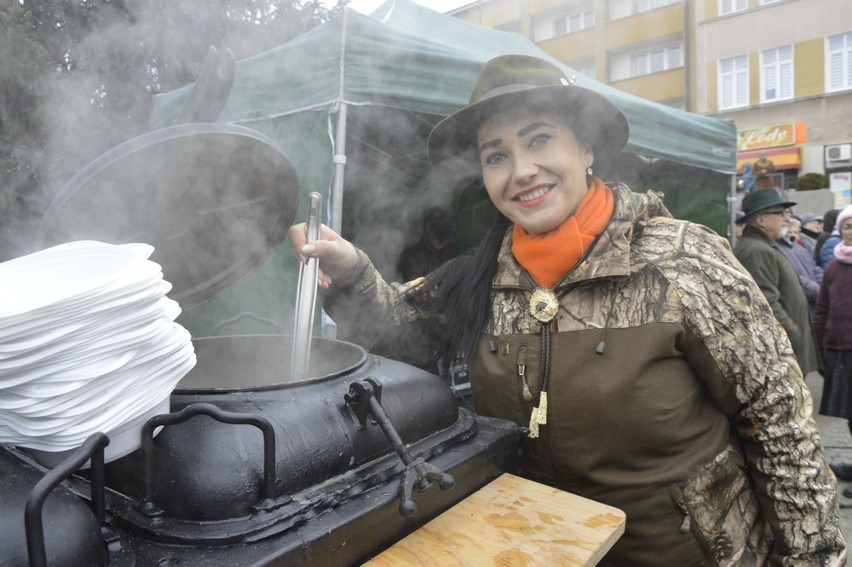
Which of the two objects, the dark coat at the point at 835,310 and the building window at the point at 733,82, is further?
the building window at the point at 733,82

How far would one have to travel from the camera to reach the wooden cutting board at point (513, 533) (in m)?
0.91

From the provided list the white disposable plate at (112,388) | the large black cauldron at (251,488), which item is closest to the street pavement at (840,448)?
the large black cauldron at (251,488)

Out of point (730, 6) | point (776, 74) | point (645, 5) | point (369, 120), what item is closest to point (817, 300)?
A: point (645, 5)

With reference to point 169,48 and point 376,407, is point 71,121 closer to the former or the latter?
point 169,48

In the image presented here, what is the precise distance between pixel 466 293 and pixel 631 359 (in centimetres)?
52

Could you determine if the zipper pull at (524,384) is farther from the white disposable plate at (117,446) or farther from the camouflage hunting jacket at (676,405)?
the white disposable plate at (117,446)

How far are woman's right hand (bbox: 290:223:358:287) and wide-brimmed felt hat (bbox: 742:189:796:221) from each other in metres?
3.91

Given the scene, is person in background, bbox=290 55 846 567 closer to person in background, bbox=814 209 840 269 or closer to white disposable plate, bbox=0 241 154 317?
white disposable plate, bbox=0 241 154 317

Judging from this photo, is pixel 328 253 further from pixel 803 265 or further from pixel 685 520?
pixel 803 265

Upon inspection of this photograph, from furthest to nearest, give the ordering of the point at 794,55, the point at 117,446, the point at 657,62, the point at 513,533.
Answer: the point at 657,62
the point at 794,55
the point at 513,533
the point at 117,446

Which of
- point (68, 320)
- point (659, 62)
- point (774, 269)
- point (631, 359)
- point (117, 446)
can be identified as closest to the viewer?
point (68, 320)

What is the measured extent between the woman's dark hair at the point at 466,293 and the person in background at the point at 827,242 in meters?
5.21

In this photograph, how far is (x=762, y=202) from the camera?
422cm

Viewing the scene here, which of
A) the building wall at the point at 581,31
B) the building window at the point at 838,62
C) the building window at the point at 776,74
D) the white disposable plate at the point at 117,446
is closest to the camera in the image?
the white disposable plate at the point at 117,446
